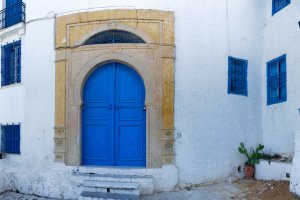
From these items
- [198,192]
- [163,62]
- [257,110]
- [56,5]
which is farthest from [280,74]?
[56,5]

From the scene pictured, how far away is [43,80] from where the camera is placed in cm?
830

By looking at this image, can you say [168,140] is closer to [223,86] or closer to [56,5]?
[223,86]

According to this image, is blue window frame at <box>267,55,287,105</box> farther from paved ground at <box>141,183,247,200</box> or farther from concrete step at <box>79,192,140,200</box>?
concrete step at <box>79,192,140,200</box>

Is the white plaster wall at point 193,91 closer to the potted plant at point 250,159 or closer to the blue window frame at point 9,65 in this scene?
the potted plant at point 250,159

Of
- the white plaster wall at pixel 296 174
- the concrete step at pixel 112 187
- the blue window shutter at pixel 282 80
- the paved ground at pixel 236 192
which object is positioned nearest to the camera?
the white plaster wall at pixel 296 174

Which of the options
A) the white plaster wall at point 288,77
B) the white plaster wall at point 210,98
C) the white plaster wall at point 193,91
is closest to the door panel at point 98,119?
the white plaster wall at point 193,91

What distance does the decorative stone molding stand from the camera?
297 inches

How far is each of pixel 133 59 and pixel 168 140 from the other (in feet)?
6.73

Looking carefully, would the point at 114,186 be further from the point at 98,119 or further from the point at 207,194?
the point at 207,194

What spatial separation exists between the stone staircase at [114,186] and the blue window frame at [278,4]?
5.47 meters

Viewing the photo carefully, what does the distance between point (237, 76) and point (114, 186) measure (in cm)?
429

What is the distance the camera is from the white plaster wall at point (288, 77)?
7.74 metres

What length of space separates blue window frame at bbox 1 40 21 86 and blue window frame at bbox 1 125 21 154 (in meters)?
1.39

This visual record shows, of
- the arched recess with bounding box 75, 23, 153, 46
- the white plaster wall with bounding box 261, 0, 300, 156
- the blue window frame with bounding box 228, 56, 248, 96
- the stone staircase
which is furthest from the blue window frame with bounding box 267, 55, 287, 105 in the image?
the stone staircase
